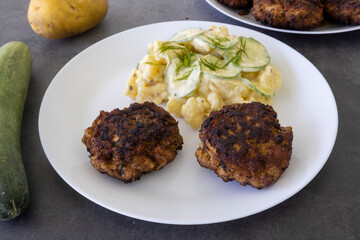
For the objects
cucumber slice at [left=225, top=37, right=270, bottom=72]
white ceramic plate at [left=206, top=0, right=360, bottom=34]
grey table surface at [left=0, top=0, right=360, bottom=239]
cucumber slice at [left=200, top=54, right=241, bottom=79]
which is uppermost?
cucumber slice at [left=225, top=37, right=270, bottom=72]

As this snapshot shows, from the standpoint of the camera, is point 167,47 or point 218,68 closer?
point 218,68

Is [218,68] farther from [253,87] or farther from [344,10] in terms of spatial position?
[344,10]

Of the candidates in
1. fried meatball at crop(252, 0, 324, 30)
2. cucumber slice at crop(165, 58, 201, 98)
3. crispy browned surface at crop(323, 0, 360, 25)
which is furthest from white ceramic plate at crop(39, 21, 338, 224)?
crispy browned surface at crop(323, 0, 360, 25)

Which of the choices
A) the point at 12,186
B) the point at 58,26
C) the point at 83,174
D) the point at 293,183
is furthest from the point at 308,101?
the point at 58,26

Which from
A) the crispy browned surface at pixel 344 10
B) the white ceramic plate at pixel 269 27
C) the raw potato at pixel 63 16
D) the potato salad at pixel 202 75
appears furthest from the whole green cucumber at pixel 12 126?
the crispy browned surface at pixel 344 10

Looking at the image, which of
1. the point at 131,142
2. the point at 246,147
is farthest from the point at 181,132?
the point at 246,147

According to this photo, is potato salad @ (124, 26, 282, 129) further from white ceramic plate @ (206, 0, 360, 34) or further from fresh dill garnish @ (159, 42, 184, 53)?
white ceramic plate @ (206, 0, 360, 34)
